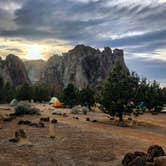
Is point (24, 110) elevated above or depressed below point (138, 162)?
above

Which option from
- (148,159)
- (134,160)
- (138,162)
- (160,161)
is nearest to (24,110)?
(148,159)

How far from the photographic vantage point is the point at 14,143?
1991 cm

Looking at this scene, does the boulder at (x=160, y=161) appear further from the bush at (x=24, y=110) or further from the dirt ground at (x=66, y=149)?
the bush at (x=24, y=110)

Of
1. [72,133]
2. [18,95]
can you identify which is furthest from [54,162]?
[18,95]

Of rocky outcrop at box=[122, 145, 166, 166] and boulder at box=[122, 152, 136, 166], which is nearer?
rocky outcrop at box=[122, 145, 166, 166]

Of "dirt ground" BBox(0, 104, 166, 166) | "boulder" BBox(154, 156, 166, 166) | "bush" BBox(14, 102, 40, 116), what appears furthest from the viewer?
"bush" BBox(14, 102, 40, 116)

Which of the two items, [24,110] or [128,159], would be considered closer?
[128,159]

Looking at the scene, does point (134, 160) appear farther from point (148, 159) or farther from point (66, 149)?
point (66, 149)

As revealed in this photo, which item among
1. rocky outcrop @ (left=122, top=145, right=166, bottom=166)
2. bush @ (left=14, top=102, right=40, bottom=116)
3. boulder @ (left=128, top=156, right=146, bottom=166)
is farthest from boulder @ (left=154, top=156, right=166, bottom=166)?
bush @ (left=14, top=102, right=40, bottom=116)

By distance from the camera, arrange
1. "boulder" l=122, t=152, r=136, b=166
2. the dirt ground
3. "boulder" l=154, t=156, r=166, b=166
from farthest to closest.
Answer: the dirt ground → "boulder" l=122, t=152, r=136, b=166 → "boulder" l=154, t=156, r=166, b=166

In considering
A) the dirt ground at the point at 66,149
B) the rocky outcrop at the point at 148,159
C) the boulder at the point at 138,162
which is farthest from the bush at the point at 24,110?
the boulder at the point at 138,162

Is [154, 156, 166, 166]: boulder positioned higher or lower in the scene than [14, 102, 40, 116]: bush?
lower

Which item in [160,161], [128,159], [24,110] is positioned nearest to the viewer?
[160,161]

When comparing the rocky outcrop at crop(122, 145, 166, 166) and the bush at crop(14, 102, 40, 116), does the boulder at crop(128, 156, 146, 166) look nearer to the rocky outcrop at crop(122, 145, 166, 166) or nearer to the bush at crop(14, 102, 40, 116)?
the rocky outcrop at crop(122, 145, 166, 166)
